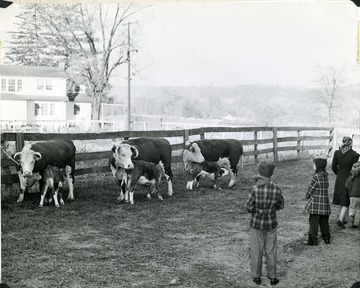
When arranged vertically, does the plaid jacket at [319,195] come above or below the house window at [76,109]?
below

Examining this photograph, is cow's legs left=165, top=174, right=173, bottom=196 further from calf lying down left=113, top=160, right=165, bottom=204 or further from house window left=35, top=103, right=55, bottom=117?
house window left=35, top=103, right=55, bottom=117

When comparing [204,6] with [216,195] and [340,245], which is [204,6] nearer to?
[216,195]

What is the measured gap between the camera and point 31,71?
5445mm

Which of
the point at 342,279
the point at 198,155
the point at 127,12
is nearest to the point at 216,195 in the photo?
the point at 198,155

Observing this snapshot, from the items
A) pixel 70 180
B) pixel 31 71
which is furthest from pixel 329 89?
pixel 70 180

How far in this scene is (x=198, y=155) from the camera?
678 cm

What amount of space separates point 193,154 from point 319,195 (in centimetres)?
230

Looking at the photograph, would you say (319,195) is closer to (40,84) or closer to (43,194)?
(40,84)

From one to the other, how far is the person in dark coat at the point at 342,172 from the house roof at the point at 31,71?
3481 mm

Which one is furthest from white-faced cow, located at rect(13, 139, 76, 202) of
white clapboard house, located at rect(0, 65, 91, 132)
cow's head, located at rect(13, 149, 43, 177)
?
white clapboard house, located at rect(0, 65, 91, 132)

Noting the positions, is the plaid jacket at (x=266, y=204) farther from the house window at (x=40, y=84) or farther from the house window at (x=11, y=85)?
the house window at (x=11, y=85)

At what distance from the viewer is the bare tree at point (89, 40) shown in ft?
17.2

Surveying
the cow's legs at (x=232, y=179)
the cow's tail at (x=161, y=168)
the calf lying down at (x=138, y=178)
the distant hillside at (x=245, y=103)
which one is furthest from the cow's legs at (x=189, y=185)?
the distant hillside at (x=245, y=103)

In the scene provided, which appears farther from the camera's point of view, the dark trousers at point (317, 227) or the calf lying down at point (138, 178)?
the calf lying down at point (138, 178)
